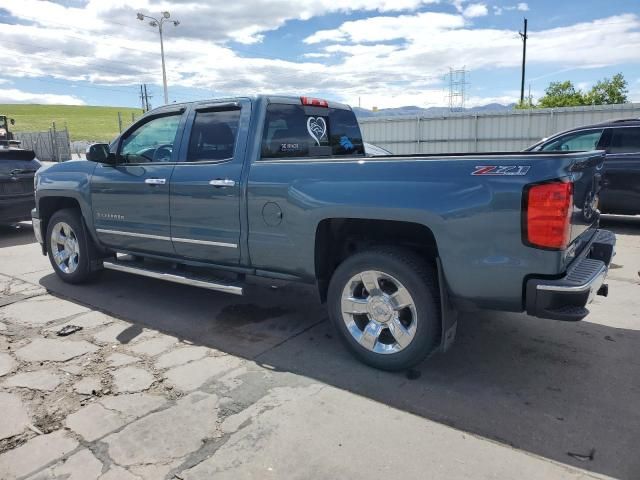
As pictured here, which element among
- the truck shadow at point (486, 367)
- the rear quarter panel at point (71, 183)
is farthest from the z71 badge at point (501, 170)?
the rear quarter panel at point (71, 183)

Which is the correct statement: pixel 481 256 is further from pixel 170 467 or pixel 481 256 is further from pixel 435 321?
pixel 170 467

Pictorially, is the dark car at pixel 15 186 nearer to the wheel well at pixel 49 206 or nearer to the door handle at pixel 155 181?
the wheel well at pixel 49 206

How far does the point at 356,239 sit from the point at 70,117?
104276 mm

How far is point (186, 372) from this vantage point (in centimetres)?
373

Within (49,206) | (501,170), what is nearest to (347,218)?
(501,170)

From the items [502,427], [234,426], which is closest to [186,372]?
[234,426]

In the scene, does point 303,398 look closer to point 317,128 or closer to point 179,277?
point 179,277

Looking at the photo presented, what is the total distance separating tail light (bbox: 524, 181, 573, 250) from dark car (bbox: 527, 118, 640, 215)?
19.6ft

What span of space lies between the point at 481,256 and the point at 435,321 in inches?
Answer: 21.8

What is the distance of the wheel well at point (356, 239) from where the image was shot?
11.9ft

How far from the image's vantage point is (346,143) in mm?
5254

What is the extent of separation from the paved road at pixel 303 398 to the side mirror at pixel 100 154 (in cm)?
149

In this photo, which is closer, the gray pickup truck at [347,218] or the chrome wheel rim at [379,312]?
the gray pickup truck at [347,218]

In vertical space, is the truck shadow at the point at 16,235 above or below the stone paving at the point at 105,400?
above
